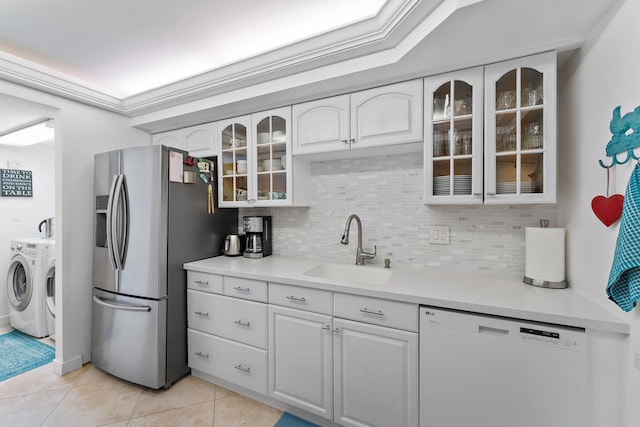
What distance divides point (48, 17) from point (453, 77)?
90.6 inches

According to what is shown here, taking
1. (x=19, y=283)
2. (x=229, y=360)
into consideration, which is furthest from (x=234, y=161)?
(x=19, y=283)

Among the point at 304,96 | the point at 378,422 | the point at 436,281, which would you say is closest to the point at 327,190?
the point at 304,96

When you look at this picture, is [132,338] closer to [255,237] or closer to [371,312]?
[255,237]

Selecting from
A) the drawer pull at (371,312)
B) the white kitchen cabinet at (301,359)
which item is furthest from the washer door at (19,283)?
the drawer pull at (371,312)

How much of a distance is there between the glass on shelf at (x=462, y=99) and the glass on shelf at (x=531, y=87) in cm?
24

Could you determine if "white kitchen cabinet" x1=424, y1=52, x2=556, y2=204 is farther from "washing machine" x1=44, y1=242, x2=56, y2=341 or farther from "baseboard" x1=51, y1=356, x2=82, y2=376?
"washing machine" x1=44, y1=242, x2=56, y2=341

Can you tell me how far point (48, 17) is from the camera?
60.9 inches

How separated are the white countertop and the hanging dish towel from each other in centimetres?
16

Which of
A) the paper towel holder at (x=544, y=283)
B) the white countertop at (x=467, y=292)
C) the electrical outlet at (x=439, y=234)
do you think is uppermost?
the electrical outlet at (x=439, y=234)

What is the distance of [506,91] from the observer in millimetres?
1484

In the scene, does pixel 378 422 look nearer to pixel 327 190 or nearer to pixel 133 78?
pixel 327 190

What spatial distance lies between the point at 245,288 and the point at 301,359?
1.86 ft

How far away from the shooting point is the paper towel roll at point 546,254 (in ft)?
4.72

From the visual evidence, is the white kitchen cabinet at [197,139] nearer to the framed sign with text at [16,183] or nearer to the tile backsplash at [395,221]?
the tile backsplash at [395,221]
